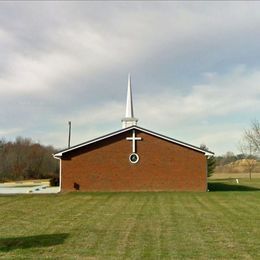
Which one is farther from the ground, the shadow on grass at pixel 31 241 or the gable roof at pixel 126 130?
the gable roof at pixel 126 130

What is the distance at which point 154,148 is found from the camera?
28031 mm

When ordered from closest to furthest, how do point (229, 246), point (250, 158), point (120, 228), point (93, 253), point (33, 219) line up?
point (93, 253) → point (229, 246) → point (120, 228) → point (33, 219) → point (250, 158)

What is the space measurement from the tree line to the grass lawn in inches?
1854

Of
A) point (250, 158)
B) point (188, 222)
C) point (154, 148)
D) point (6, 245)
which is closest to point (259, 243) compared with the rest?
point (188, 222)

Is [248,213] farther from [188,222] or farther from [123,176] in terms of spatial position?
[123,176]

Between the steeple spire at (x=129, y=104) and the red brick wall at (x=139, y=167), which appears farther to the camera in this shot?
the steeple spire at (x=129, y=104)

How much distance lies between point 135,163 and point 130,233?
16901 millimetres

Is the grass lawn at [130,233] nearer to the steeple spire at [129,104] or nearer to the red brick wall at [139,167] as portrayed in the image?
the red brick wall at [139,167]

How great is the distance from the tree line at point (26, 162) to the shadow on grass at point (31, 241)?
52696 mm

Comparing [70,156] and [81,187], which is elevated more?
[70,156]

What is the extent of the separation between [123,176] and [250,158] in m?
40.9

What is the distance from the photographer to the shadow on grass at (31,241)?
373 inches

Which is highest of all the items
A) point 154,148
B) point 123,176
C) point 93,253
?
point 154,148

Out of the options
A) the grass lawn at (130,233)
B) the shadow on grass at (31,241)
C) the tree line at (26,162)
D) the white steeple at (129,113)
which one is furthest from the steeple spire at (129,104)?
the tree line at (26,162)
